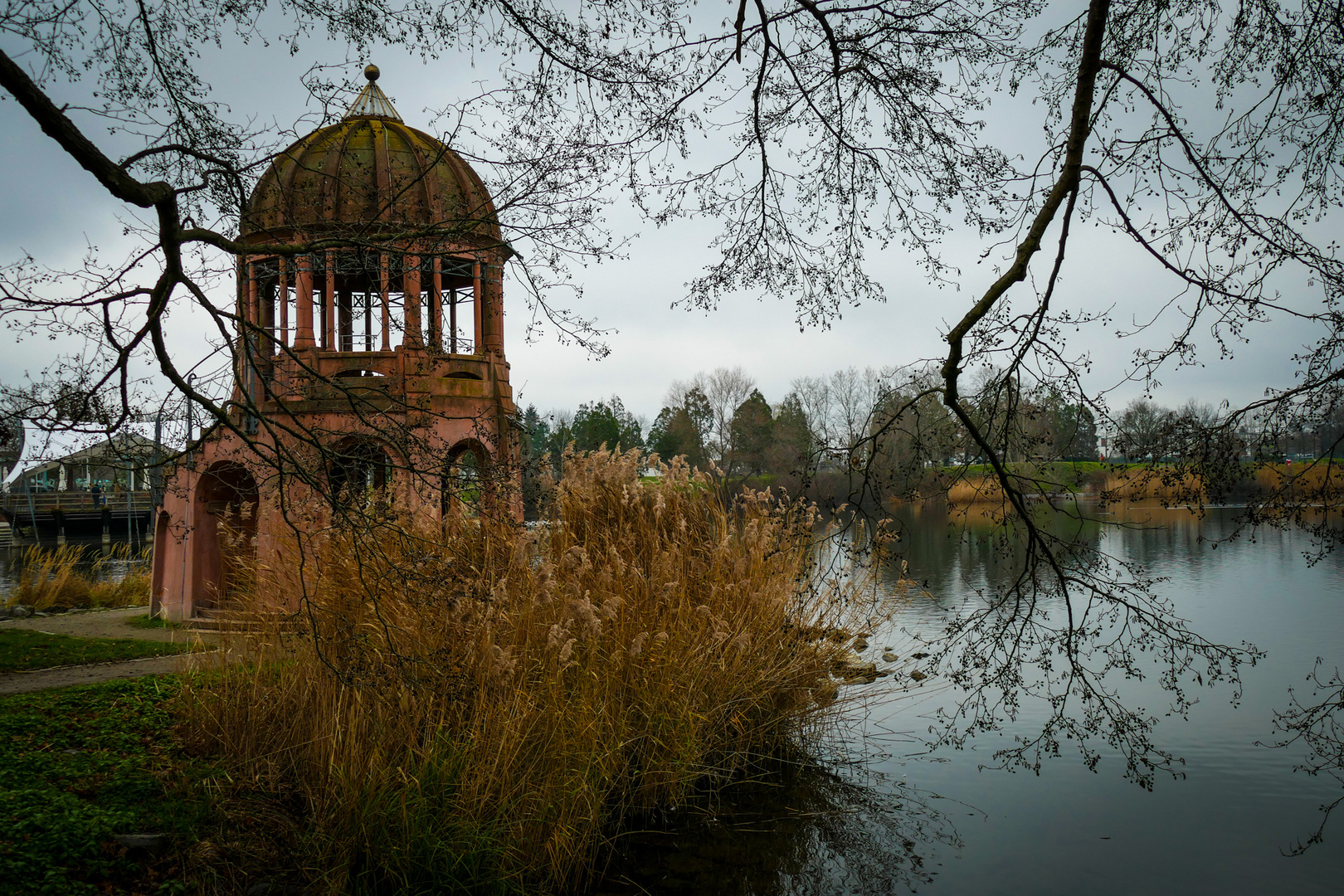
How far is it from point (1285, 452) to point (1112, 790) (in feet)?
12.5

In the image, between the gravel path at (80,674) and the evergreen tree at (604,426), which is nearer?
the gravel path at (80,674)

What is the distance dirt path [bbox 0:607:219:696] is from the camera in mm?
7349

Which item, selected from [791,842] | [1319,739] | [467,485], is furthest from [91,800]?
[1319,739]

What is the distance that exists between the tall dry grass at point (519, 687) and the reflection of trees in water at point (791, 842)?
210 mm

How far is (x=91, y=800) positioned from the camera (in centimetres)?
466

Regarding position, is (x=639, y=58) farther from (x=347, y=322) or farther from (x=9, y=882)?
(x=347, y=322)

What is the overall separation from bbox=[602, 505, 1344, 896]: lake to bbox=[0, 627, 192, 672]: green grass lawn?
6023mm

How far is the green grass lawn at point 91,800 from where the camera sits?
4.01 metres

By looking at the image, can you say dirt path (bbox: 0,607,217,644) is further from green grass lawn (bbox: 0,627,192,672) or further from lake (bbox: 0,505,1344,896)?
lake (bbox: 0,505,1344,896)

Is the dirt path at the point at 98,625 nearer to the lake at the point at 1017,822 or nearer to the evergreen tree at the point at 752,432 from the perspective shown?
the lake at the point at 1017,822

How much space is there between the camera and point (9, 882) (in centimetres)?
376

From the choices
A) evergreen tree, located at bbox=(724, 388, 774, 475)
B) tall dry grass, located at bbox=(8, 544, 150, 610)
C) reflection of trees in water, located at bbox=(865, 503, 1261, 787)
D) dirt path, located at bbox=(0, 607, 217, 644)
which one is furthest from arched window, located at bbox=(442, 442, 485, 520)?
evergreen tree, located at bbox=(724, 388, 774, 475)

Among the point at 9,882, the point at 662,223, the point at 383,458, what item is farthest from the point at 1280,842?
the point at 9,882

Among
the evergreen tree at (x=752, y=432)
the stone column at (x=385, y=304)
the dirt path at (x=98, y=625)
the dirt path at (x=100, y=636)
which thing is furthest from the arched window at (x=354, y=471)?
the evergreen tree at (x=752, y=432)
